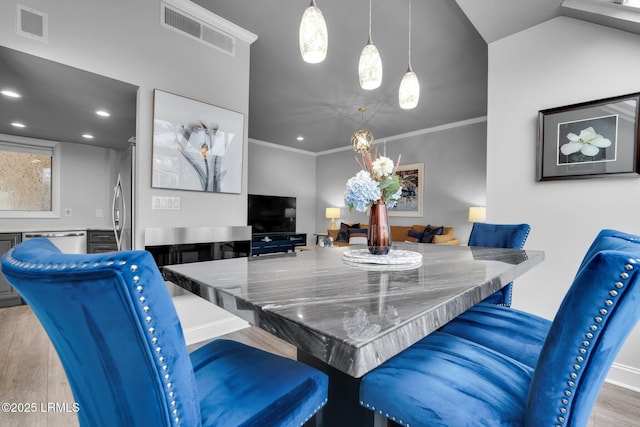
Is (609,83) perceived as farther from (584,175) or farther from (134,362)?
(134,362)

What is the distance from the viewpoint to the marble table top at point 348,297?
0.52 metres

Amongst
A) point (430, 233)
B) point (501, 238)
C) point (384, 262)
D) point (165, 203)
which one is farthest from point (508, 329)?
point (430, 233)

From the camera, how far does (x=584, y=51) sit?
1.98 meters

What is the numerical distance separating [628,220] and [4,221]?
6618 mm

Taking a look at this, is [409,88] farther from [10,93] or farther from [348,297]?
[10,93]

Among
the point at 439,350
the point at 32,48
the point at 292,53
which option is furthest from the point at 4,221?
Result: the point at 439,350

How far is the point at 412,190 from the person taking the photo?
6129 millimetres

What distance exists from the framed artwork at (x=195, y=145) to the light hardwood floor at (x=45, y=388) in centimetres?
138

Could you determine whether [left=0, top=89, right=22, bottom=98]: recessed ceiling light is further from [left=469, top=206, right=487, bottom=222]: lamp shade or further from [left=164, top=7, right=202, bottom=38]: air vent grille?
[left=469, top=206, right=487, bottom=222]: lamp shade

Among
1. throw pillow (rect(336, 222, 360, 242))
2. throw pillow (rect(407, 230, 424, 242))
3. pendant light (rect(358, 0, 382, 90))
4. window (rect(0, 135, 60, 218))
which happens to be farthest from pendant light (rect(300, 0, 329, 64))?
throw pillow (rect(336, 222, 360, 242))

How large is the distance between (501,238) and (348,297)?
176 centimetres

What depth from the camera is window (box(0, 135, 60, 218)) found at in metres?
3.90

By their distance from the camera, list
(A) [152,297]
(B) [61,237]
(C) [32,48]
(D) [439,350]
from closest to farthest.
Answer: (A) [152,297]
(D) [439,350]
(C) [32,48]
(B) [61,237]

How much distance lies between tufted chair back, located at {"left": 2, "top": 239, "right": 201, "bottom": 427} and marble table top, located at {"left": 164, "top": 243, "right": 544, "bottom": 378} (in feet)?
0.68
